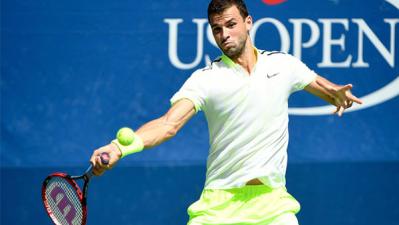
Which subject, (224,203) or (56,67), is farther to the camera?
(56,67)

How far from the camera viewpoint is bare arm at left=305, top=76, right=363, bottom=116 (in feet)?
16.9

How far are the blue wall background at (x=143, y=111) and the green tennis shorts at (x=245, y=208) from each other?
4.93 feet

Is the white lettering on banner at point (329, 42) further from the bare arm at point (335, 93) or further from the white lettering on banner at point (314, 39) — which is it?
→ the bare arm at point (335, 93)

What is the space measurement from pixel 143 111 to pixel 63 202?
167cm

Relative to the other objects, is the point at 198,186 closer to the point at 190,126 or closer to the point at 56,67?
the point at 190,126

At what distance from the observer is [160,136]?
15.1ft

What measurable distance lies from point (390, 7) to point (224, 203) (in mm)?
2180

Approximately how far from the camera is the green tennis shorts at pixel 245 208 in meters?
4.98

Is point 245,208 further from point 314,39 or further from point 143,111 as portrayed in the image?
point 314,39

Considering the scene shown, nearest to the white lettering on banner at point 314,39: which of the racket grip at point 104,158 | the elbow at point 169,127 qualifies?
the elbow at point 169,127

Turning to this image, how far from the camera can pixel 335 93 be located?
519 cm

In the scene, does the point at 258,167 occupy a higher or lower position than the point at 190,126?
lower

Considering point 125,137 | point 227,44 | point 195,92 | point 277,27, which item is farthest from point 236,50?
point 277,27

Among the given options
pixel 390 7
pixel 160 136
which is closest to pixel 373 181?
pixel 390 7
